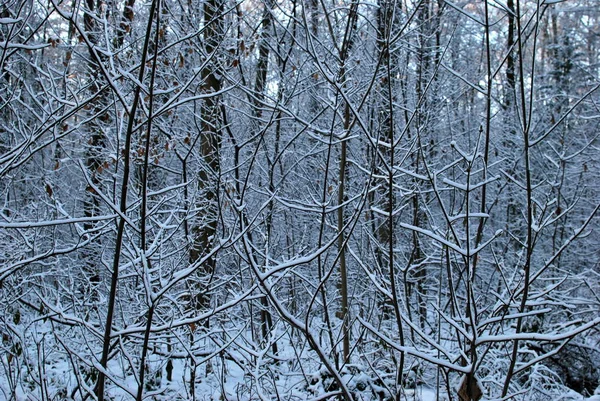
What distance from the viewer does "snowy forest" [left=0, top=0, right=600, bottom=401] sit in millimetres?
2516

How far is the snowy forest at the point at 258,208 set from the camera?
2516mm

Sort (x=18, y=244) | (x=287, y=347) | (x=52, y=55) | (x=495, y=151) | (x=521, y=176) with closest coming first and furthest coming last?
(x=18, y=244) < (x=287, y=347) < (x=52, y=55) < (x=495, y=151) < (x=521, y=176)

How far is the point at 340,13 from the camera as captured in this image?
20.6 feet

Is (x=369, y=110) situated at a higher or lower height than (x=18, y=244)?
higher

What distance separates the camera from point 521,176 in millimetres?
13125

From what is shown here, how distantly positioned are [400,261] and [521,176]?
247 inches

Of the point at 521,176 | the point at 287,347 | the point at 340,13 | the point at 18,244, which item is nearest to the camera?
the point at 18,244

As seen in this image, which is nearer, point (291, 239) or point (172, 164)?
point (172, 164)

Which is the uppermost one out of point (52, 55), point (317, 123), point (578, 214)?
point (52, 55)

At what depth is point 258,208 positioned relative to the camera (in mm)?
8422

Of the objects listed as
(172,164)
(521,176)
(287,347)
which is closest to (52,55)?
(172,164)

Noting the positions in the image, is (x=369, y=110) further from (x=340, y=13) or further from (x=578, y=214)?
(x=578, y=214)

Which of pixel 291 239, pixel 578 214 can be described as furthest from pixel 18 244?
pixel 578 214

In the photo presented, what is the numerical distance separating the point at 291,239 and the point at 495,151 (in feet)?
20.0
